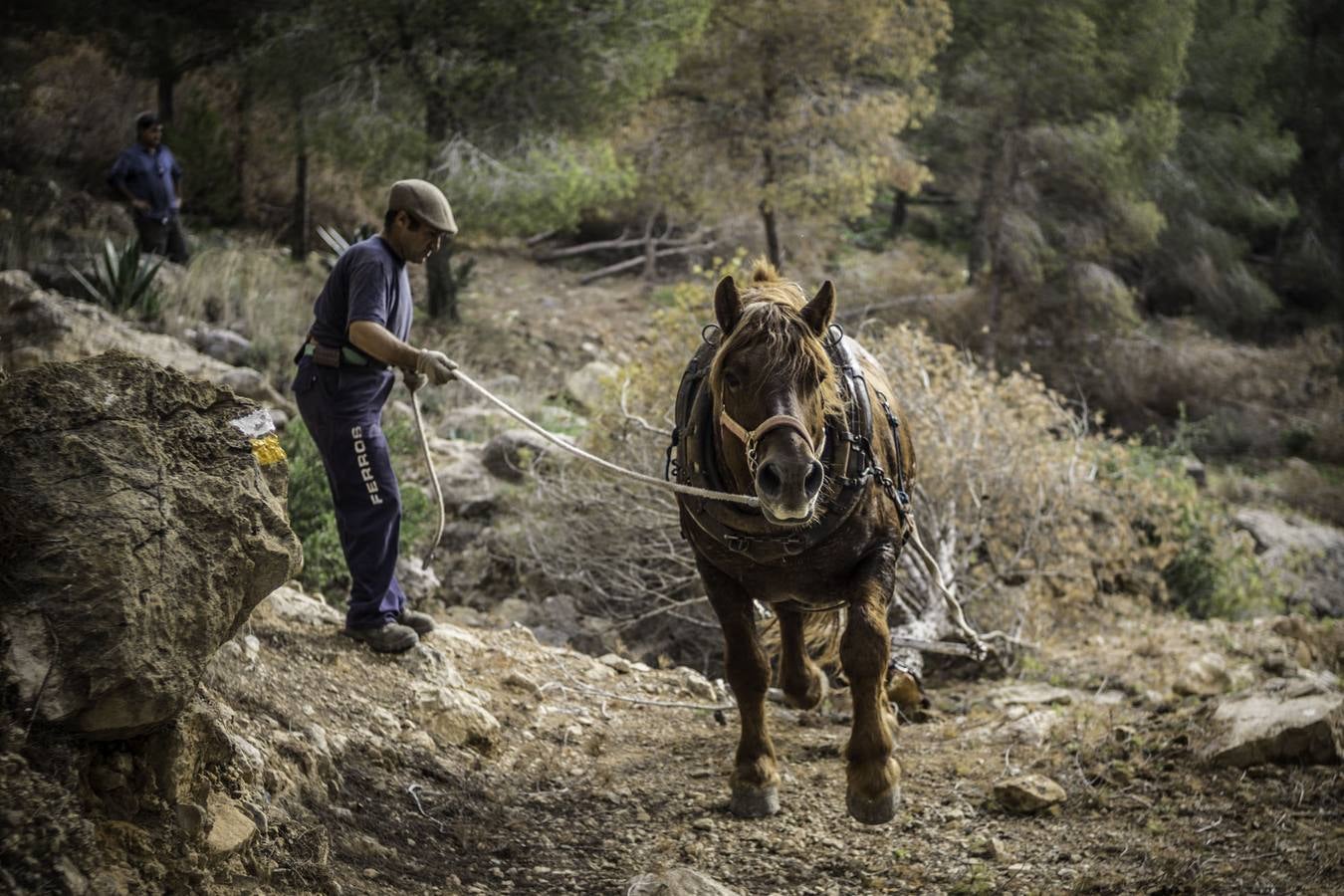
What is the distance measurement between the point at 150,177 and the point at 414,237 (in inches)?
323

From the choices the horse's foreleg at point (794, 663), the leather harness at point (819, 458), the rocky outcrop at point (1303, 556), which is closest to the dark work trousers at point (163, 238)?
the horse's foreleg at point (794, 663)

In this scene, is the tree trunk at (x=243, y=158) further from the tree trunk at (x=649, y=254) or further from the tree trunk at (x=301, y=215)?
the tree trunk at (x=649, y=254)

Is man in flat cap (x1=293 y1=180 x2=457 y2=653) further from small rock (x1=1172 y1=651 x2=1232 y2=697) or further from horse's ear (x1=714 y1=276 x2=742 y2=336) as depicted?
small rock (x1=1172 y1=651 x2=1232 y2=697)

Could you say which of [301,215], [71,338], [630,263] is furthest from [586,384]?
[630,263]

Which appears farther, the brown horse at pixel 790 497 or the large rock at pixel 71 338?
the large rock at pixel 71 338

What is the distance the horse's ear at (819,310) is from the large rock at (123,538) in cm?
186

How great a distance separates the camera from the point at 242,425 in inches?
133

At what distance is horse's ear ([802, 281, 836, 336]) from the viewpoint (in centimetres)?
394

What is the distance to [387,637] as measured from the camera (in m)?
5.05

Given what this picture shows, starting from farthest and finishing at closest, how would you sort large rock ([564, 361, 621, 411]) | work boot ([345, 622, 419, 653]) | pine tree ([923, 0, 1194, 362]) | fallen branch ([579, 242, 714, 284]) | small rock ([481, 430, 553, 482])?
fallen branch ([579, 242, 714, 284])
pine tree ([923, 0, 1194, 362])
large rock ([564, 361, 621, 411])
small rock ([481, 430, 553, 482])
work boot ([345, 622, 419, 653])

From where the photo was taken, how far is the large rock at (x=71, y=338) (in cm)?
785

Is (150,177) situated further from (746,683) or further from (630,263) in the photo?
(746,683)

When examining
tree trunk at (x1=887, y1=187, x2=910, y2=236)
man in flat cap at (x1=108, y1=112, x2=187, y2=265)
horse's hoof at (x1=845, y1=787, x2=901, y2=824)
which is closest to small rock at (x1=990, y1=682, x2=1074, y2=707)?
horse's hoof at (x1=845, y1=787, x2=901, y2=824)

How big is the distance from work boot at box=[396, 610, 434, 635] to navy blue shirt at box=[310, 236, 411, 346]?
1.34 m
